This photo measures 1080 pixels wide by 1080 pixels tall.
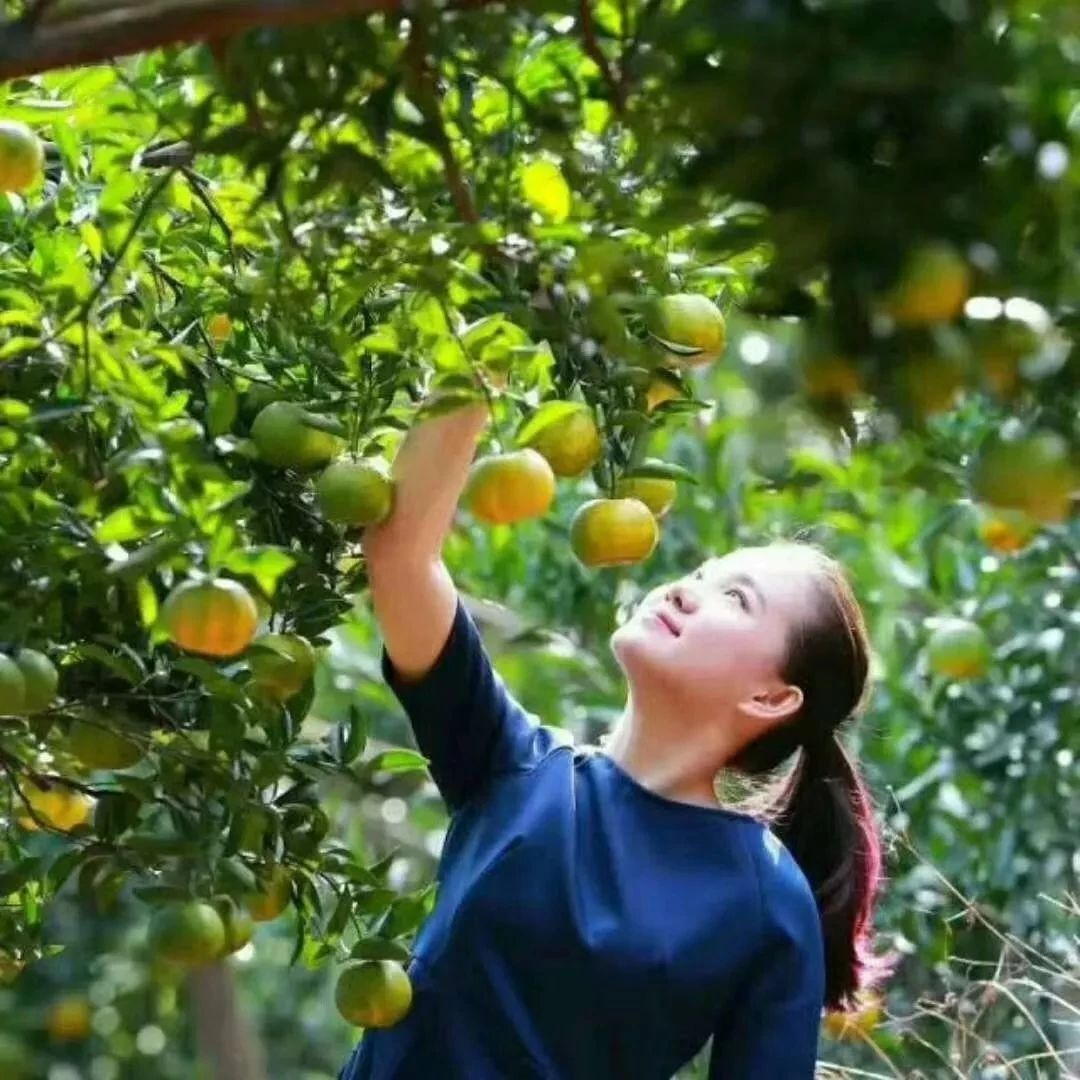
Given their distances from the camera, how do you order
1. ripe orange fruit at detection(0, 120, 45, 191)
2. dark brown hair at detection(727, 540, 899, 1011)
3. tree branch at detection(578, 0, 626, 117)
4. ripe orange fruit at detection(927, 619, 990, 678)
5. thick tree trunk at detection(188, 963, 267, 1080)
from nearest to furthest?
tree branch at detection(578, 0, 626, 117) < ripe orange fruit at detection(0, 120, 45, 191) < dark brown hair at detection(727, 540, 899, 1011) < ripe orange fruit at detection(927, 619, 990, 678) < thick tree trunk at detection(188, 963, 267, 1080)

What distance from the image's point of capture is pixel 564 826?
1.53 meters

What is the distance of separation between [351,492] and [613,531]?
15cm

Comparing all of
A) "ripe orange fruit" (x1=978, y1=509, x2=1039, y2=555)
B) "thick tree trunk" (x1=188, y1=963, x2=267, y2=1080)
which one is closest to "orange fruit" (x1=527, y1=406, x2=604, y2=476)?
"ripe orange fruit" (x1=978, y1=509, x2=1039, y2=555)

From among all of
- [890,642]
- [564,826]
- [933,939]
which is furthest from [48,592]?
[890,642]

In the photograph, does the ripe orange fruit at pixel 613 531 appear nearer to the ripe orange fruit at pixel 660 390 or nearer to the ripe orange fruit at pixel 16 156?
the ripe orange fruit at pixel 660 390

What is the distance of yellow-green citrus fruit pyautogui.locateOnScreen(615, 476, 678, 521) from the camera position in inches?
53.4

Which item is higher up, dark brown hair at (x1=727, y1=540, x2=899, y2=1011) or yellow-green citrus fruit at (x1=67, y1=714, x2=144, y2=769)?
yellow-green citrus fruit at (x1=67, y1=714, x2=144, y2=769)

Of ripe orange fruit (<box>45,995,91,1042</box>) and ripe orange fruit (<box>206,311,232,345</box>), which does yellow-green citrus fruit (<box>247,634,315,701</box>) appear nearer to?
ripe orange fruit (<box>206,311,232,345</box>)

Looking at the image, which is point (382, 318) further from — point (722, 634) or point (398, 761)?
point (722, 634)

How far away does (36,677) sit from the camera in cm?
118

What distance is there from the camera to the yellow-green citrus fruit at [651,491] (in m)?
1.36

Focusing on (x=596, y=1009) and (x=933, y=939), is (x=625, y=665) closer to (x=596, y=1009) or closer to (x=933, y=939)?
(x=596, y=1009)

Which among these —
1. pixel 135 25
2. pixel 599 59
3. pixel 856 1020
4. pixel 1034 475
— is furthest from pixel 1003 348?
pixel 856 1020

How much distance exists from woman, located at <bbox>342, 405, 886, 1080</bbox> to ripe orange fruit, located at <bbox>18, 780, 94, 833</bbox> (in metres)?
0.22
